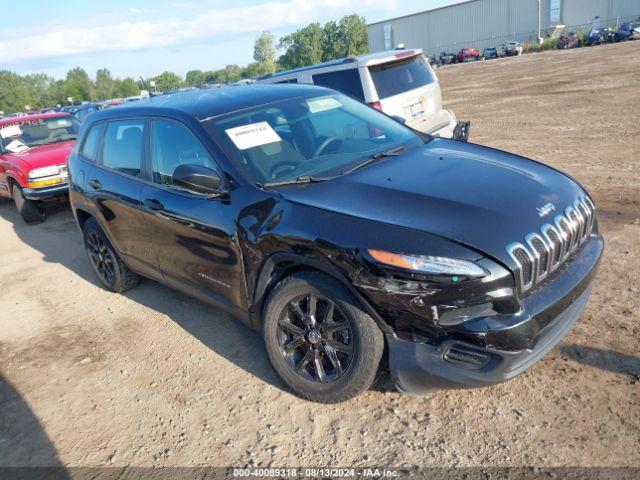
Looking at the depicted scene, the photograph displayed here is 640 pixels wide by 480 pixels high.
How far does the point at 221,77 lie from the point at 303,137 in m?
123

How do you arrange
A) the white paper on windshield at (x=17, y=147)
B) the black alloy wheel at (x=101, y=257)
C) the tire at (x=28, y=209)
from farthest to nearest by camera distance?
the white paper on windshield at (x=17, y=147) → the tire at (x=28, y=209) → the black alloy wheel at (x=101, y=257)

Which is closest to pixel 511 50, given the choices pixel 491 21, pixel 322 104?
pixel 491 21

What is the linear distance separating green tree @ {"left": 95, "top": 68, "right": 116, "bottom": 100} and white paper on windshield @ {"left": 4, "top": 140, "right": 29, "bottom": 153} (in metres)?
104

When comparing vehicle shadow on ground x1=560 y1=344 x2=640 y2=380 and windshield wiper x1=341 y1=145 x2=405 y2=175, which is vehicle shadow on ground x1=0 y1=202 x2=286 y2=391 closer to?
windshield wiper x1=341 y1=145 x2=405 y2=175

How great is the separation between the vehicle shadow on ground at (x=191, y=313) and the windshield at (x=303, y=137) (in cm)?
136

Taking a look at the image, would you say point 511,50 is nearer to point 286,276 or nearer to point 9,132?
point 9,132

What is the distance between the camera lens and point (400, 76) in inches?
289

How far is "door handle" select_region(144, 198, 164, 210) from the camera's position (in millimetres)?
3906

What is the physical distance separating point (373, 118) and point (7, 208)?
30.1ft

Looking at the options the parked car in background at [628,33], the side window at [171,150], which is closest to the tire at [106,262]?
the side window at [171,150]

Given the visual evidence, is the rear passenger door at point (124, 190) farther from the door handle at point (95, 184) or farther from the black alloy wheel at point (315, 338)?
the black alloy wheel at point (315, 338)

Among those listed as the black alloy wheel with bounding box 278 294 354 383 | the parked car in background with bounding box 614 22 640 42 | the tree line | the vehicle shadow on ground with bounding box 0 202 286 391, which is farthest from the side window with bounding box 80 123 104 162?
the tree line

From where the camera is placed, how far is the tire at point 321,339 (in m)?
2.86

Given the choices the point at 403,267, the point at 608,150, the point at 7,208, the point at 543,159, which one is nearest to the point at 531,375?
the point at 403,267
